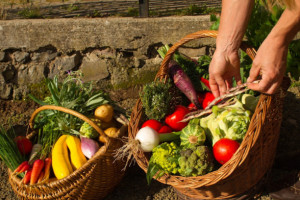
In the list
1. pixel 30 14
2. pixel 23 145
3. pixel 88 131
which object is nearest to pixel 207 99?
pixel 88 131

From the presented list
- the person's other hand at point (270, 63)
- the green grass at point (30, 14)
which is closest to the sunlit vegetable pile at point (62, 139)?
the person's other hand at point (270, 63)

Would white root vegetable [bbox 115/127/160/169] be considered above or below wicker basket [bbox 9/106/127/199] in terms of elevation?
above

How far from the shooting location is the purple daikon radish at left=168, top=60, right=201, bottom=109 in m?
2.57

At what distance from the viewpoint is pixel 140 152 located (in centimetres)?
215

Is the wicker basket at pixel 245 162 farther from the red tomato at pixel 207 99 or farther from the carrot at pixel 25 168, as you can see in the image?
the carrot at pixel 25 168

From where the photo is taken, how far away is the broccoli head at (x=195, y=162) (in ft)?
6.31

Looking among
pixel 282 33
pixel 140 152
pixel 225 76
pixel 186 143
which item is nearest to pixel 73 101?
pixel 140 152

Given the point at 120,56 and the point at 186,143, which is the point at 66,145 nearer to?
the point at 186,143

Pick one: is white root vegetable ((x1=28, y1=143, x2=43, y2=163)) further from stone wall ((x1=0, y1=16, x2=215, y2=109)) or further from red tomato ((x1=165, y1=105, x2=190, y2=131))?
red tomato ((x1=165, y1=105, x2=190, y2=131))

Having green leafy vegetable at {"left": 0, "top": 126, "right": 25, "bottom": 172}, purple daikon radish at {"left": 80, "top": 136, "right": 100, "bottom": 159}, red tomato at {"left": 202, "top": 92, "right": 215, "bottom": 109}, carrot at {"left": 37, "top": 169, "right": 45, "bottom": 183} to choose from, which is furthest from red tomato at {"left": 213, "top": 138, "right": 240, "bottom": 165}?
green leafy vegetable at {"left": 0, "top": 126, "right": 25, "bottom": 172}

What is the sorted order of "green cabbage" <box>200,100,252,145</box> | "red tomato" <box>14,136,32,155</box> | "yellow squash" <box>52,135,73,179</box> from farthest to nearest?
"red tomato" <box>14,136,32,155</box> < "yellow squash" <box>52,135,73,179</box> < "green cabbage" <box>200,100,252,145</box>

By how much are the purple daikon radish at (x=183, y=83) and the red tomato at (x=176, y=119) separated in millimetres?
174

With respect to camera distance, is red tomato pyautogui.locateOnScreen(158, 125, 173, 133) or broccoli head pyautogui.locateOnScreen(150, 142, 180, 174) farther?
red tomato pyautogui.locateOnScreen(158, 125, 173, 133)

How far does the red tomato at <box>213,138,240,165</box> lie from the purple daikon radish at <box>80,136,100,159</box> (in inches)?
38.5
